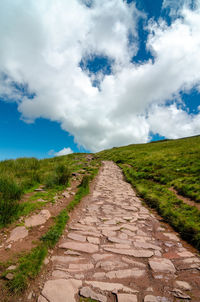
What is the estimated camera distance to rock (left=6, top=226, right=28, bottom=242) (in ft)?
11.6

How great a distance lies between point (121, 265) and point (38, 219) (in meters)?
2.92

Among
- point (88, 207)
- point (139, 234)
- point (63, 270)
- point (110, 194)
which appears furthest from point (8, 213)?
point (110, 194)

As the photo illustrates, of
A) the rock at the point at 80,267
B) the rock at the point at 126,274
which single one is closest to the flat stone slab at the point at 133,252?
the rock at the point at 126,274

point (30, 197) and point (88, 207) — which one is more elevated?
point (30, 197)

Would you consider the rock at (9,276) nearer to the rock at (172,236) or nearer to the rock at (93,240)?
the rock at (93,240)

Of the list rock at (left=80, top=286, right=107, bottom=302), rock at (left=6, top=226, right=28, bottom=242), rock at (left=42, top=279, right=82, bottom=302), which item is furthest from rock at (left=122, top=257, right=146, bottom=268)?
rock at (left=6, top=226, right=28, bottom=242)

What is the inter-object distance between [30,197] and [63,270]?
4.03m

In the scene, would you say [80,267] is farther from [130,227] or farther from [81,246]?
[130,227]

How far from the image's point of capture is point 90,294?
92.2 inches

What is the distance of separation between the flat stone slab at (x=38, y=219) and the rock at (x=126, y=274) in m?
2.64

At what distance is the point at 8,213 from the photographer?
13.9 ft

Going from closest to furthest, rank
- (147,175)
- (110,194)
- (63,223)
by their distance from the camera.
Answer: (63,223) < (110,194) < (147,175)

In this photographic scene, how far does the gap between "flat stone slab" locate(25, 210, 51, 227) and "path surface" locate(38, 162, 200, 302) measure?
2.96 ft

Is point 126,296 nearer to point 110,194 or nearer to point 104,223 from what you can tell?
point 104,223
